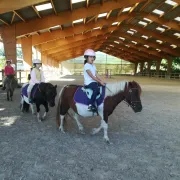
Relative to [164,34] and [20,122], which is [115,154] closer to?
[20,122]

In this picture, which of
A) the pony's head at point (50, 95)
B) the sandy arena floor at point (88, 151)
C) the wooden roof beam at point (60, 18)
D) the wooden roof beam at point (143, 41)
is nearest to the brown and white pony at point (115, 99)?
the sandy arena floor at point (88, 151)

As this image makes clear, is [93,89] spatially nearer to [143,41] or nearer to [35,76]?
[35,76]

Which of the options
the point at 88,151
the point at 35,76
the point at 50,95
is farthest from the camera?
the point at 35,76

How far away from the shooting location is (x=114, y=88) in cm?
402

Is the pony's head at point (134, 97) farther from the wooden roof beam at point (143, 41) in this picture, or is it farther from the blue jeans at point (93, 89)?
the wooden roof beam at point (143, 41)

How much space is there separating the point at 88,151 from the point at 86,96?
1.04 metres

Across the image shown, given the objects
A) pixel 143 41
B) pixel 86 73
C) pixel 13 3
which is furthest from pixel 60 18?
pixel 143 41

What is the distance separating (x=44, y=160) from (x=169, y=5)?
17144 mm

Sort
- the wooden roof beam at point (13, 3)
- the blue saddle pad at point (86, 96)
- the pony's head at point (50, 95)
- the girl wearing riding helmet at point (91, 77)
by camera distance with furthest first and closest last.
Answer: the wooden roof beam at point (13, 3), the pony's head at point (50, 95), the blue saddle pad at point (86, 96), the girl wearing riding helmet at point (91, 77)

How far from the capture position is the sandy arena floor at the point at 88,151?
110 inches

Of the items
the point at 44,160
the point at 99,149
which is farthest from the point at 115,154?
the point at 44,160

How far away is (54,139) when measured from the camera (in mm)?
4090

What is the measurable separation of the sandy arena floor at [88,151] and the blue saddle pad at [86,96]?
2.42 feet

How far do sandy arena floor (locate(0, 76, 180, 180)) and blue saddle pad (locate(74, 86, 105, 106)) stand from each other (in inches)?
29.0
